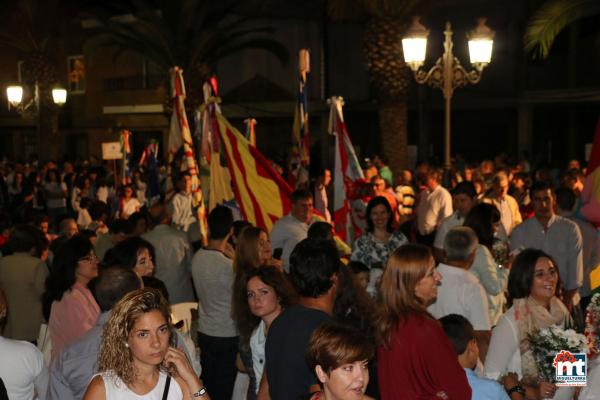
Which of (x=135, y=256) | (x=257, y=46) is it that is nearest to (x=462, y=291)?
(x=135, y=256)

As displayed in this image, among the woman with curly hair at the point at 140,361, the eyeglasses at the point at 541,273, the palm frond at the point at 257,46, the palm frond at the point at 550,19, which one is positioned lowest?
the woman with curly hair at the point at 140,361

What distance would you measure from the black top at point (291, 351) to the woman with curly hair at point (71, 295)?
1655mm

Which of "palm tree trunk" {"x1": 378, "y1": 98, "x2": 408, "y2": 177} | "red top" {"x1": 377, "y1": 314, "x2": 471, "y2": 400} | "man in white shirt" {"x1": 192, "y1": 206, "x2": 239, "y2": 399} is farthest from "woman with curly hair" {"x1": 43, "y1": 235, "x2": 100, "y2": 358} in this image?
"palm tree trunk" {"x1": 378, "y1": 98, "x2": 408, "y2": 177}

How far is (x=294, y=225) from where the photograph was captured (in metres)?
9.46

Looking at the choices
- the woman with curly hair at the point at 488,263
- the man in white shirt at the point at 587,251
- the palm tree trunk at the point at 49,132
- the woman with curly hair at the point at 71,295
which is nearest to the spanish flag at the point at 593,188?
the man in white shirt at the point at 587,251

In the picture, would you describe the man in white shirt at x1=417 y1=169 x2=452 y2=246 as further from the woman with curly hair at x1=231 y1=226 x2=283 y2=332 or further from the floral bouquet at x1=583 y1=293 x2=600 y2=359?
the floral bouquet at x1=583 y1=293 x2=600 y2=359

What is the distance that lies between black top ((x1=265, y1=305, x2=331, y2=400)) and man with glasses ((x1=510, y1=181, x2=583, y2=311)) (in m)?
4.65

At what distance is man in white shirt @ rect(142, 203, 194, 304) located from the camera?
874 cm

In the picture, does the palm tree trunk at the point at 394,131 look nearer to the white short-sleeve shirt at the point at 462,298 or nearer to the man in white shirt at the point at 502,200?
the man in white shirt at the point at 502,200

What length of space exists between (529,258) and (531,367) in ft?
2.52

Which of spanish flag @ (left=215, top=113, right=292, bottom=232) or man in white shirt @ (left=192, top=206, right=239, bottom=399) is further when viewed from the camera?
spanish flag @ (left=215, top=113, right=292, bottom=232)

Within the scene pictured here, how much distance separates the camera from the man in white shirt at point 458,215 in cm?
934

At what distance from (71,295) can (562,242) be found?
4.93m

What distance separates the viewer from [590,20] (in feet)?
91.9
